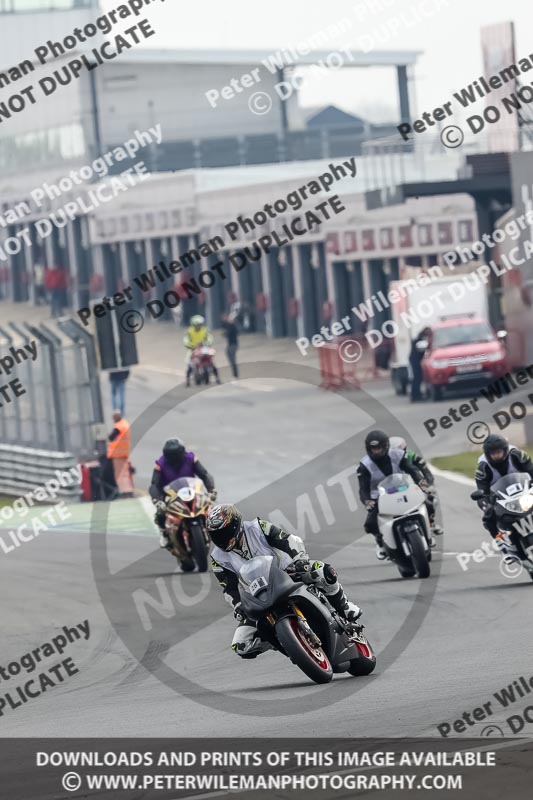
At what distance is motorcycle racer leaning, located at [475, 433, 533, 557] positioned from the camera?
1526 centimetres

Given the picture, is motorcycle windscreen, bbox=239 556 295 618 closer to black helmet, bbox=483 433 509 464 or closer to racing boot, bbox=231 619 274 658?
racing boot, bbox=231 619 274 658

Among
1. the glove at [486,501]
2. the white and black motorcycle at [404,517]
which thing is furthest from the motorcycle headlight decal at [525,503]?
the white and black motorcycle at [404,517]

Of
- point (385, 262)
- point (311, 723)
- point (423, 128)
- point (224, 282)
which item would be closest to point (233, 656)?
point (311, 723)

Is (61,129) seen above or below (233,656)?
above

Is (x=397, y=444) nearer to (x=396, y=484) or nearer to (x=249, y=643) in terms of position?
(x=396, y=484)

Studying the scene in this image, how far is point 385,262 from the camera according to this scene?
4925 cm

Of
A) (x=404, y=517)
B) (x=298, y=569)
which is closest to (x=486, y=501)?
(x=404, y=517)

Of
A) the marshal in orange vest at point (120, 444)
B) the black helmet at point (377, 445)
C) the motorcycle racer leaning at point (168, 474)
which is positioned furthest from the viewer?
the marshal in orange vest at point (120, 444)

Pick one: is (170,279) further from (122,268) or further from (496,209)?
(496,209)

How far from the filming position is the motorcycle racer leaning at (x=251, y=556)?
1063cm

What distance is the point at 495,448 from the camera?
599 inches

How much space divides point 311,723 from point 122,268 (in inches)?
2243

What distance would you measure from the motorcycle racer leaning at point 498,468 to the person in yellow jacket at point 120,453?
1294 centimetres

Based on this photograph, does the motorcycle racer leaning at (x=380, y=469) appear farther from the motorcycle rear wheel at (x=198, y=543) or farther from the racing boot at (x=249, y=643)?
the racing boot at (x=249, y=643)
